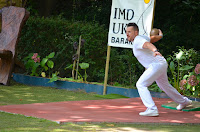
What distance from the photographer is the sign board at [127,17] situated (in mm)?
8609

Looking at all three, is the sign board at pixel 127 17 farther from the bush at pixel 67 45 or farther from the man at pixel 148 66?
the man at pixel 148 66

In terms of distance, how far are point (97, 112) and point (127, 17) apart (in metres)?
3.12

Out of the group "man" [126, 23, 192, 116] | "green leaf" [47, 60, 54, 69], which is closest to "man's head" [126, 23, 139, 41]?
"man" [126, 23, 192, 116]

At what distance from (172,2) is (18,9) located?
18.0 ft

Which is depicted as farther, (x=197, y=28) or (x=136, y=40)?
(x=197, y=28)

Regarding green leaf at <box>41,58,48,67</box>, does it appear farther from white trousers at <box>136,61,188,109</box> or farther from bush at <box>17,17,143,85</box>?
white trousers at <box>136,61,188,109</box>

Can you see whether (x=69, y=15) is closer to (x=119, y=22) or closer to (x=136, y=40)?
(x=119, y=22)

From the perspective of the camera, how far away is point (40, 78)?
408 inches

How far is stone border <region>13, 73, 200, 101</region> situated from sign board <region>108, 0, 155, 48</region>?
1035 millimetres

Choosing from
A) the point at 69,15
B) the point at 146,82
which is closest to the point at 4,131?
the point at 146,82

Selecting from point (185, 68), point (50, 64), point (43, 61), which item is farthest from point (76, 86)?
point (185, 68)

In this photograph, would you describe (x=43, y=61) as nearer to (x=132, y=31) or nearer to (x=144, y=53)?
(x=132, y=31)

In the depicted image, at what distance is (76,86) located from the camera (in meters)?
9.60

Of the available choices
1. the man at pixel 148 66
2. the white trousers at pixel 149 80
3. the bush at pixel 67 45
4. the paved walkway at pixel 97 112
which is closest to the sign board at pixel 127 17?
the paved walkway at pixel 97 112
